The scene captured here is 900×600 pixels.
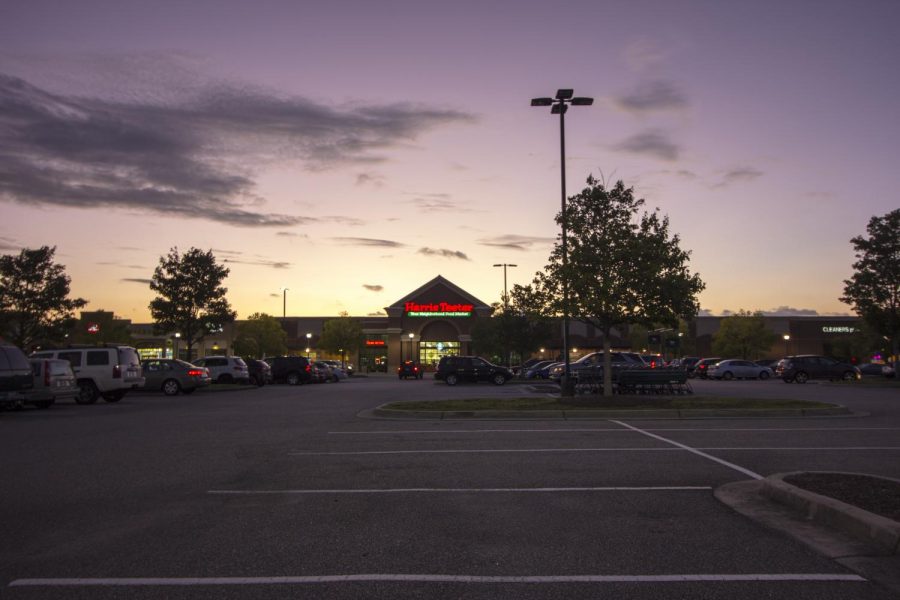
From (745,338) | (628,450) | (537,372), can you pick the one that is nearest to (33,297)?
(537,372)

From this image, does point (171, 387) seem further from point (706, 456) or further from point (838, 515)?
point (838, 515)

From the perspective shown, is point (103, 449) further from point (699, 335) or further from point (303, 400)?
point (699, 335)

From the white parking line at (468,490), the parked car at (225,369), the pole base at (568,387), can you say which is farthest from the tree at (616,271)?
the parked car at (225,369)

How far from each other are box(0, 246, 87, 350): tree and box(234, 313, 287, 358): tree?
110ft

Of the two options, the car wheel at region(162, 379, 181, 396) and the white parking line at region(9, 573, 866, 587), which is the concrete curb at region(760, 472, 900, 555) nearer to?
the white parking line at region(9, 573, 866, 587)

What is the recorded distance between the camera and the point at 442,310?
75625 mm

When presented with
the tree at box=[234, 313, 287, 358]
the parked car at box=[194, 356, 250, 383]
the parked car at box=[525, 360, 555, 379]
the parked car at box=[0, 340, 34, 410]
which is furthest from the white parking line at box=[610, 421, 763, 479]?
the tree at box=[234, 313, 287, 358]

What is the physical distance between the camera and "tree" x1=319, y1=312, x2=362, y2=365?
7650 cm

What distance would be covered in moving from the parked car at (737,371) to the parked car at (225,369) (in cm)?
2977

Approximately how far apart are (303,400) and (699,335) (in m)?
75.0

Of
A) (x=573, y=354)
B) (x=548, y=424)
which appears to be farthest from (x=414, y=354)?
(x=548, y=424)

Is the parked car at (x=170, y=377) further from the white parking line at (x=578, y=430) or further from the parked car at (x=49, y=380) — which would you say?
the white parking line at (x=578, y=430)

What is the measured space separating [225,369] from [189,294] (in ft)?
16.9

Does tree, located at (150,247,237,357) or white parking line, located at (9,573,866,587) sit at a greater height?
tree, located at (150,247,237,357)
